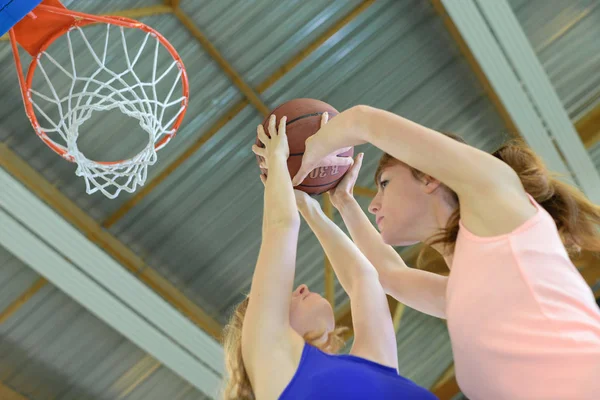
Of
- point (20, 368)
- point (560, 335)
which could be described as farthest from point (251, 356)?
point (20, 368)

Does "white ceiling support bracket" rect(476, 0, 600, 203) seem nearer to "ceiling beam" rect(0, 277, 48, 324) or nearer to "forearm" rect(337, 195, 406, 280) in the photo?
"forearm" rect(337, 195, 406, 280)

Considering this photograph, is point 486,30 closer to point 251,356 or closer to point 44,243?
point 44,243

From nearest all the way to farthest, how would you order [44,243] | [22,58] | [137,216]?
1. [22,58]
2. [44,243]
3. [137,216]

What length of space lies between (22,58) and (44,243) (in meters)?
1.53

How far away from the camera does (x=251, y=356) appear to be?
2.07m

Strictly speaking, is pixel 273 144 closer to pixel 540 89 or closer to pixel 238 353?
pixel 238 353

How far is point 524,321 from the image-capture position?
5.88ft

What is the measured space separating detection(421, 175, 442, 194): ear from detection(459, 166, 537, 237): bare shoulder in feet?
1.02

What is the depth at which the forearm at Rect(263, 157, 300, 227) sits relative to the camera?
7.42ft

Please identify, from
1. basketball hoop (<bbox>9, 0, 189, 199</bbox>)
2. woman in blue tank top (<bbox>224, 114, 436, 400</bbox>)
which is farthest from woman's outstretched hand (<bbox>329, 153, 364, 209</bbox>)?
basketball hoop (<bbox>9, 0, 189, 199</bbox>)

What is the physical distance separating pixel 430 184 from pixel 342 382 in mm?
764

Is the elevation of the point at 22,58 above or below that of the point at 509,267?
above

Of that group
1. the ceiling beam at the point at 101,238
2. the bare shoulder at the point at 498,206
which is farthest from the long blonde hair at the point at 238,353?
the ceiling beam at the point at 101,238

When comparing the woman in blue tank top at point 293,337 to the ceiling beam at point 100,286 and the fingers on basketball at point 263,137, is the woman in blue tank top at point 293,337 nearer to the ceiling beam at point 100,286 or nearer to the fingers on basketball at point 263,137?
the fingers on basketball at point 263,137
